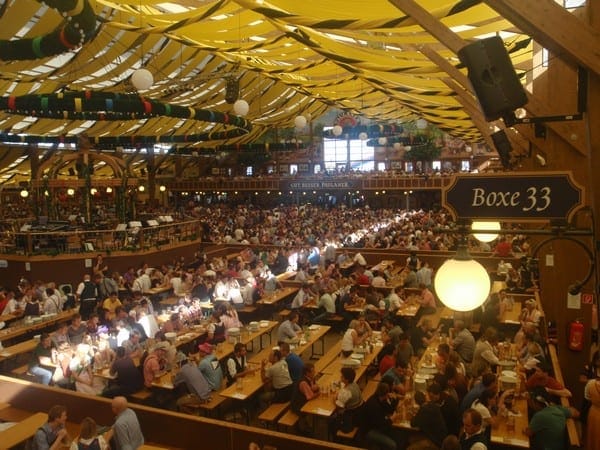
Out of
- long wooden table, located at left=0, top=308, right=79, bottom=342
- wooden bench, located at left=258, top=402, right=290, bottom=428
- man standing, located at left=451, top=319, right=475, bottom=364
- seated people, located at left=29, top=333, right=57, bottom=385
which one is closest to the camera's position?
wooden bench, located at left=258, top=402, right=290, bottom=428

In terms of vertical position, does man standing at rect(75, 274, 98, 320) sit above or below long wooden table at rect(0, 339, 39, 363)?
above

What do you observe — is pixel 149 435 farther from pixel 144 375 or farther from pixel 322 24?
pixel 322 24

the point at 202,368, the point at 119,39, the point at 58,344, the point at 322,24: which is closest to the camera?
the point at 322,24

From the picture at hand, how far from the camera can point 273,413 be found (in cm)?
537

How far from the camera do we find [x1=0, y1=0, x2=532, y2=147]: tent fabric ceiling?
5270mm

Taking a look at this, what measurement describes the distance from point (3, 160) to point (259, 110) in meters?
12.0

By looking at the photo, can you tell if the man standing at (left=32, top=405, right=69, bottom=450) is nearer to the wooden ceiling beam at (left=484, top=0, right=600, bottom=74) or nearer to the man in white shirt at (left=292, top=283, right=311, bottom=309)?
the wooden ceiling beam at (left=484, top=0, right=600, bottom=74)

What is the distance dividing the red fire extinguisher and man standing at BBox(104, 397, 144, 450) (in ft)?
14.3

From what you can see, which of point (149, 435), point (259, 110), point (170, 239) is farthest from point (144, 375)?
point (259, 110)

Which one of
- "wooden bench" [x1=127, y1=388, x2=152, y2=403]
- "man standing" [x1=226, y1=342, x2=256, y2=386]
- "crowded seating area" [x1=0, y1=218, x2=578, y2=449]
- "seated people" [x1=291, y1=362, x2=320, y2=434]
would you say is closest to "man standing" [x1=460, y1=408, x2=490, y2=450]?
"crowded seating area" [x1=0, y1=218, x2=578, y2=449]

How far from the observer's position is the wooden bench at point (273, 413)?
526 centimetres

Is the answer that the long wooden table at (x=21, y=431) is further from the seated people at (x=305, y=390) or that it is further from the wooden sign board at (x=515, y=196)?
the wooden sign board at (x=515, y=196)

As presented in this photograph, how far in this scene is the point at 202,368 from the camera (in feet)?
19.2

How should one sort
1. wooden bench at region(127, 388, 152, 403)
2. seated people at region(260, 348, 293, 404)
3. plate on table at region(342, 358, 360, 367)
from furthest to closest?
plate on table at region(342, 358, 360, 367), wooden bench at region(127, 388, 152, 403), seated people at region(260, 348, 293, 404)
